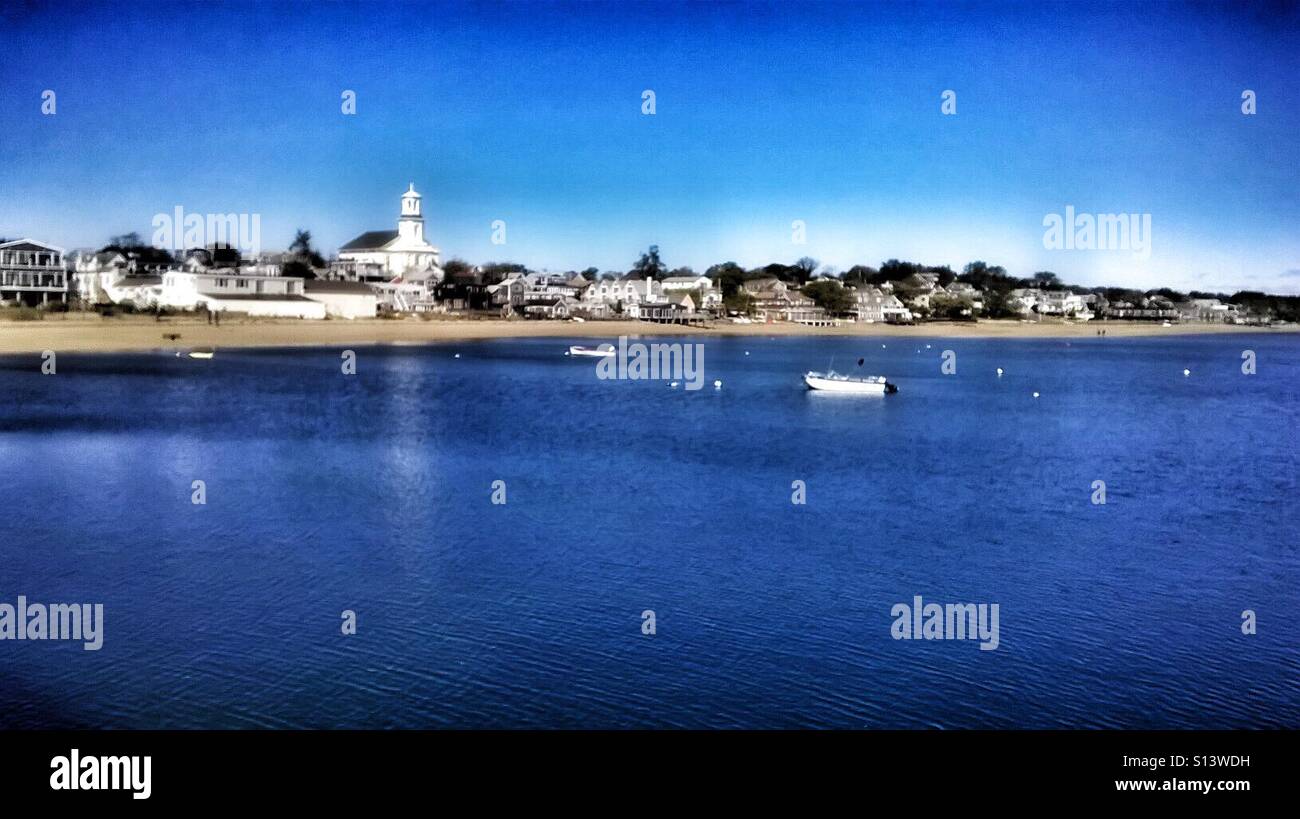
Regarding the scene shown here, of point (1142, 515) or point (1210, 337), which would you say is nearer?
point (1142, 515)

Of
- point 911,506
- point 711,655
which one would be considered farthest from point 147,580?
point 911,506

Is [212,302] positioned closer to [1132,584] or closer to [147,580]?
[147,580]

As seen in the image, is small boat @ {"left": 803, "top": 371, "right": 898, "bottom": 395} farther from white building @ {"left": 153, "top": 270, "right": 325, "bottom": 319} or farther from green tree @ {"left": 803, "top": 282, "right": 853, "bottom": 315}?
green tree @ {"left": 803, "top": 282, "right": 853, "bottom": 315}

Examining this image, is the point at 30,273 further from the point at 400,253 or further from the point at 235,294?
the point at 400,253

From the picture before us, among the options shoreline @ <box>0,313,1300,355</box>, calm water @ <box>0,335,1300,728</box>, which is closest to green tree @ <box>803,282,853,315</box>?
shoreline @ <box>0,313,1300,355</box>

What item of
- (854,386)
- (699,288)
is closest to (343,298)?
(699,288)

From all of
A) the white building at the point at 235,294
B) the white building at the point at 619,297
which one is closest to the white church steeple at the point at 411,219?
the white building at the point at 619,297
